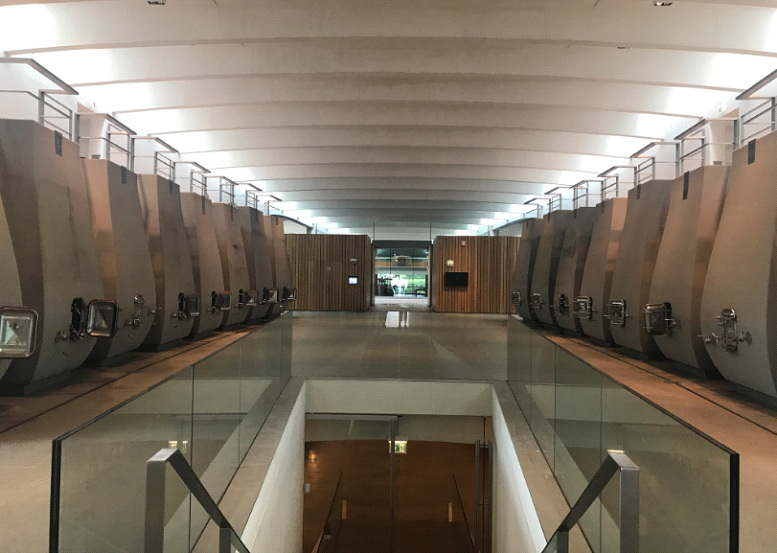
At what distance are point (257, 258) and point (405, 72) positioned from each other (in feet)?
24.7

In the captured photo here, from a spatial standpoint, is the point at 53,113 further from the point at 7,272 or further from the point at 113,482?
the point at 113,482

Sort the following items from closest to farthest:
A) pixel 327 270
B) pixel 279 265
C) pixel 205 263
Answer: pixel 205 263 < pixel 279 265 < pixel 327 270

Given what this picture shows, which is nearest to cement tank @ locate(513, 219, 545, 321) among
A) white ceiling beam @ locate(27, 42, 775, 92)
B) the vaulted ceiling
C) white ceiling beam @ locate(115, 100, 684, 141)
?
the vaulted ceiling

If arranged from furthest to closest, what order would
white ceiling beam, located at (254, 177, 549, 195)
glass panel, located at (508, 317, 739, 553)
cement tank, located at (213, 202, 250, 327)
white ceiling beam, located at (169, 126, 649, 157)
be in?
1. white ceiling beam, located at (254, 177, 549, 195)
2. white ceiling beam, located at (169, 126, 649, 157)
3. cement tank, located at (213, 202, 250, 327)
4. glass panel, located at (508, 317, 739, 553)

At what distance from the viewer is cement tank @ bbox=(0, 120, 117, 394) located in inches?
201

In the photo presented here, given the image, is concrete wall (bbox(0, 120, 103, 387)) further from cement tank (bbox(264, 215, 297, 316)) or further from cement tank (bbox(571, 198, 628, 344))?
cement tank (bbox(264, 215, 297, 316))

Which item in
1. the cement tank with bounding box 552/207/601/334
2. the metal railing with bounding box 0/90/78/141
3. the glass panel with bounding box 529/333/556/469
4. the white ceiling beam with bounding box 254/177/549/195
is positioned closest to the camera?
the glass panel with bounding box 529/333/556/469

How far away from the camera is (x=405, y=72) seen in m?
8.19

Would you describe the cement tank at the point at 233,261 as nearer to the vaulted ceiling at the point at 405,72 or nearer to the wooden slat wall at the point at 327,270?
the vaulted ceiling at the point at 405,72

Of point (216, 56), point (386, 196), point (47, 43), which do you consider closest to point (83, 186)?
point (47, 43)

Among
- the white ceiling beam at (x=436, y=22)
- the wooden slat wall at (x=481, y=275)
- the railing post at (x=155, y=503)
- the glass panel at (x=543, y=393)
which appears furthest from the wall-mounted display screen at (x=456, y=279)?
the railing post at (x=155, y=503)

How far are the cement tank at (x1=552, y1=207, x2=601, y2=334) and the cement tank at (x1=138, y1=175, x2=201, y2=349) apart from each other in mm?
7837

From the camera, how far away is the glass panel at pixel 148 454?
174cm

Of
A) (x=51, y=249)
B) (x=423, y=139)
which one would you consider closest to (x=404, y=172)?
(x=423, y=139)
